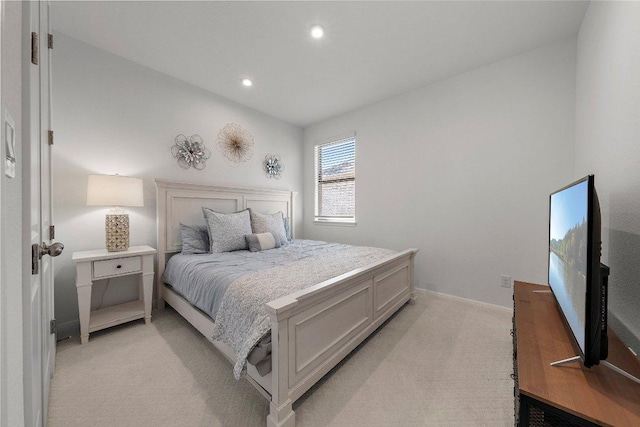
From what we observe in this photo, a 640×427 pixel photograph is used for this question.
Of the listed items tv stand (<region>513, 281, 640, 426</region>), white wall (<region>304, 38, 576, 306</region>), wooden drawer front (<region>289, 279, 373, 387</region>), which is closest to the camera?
tv stand (<region>513, 281, 640, 426</region>)

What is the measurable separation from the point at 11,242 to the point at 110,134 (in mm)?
2421

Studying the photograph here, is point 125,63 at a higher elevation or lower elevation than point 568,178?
higher

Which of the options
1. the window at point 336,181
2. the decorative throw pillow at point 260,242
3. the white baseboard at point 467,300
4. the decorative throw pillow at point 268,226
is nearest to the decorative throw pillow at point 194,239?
the decorative throw pillow at point 260,242

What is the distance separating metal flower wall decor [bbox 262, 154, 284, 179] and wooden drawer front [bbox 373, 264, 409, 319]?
7.91ft

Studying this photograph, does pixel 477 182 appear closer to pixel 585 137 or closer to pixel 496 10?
pixel 585 137

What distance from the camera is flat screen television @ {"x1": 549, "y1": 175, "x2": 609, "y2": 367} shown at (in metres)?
0.79

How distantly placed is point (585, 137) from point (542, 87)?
2.45 feet

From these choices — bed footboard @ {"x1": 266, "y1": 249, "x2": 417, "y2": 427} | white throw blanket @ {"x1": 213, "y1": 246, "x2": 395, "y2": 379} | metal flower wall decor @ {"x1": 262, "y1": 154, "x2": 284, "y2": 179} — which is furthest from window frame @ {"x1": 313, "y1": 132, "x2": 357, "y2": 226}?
white throw blanket @ {"x1": 213, "y1": 246, "x2": 395, "y2": 379}

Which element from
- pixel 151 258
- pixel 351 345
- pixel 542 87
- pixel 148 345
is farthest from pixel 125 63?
pixel 542 87

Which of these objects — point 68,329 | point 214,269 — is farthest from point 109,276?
point 214,269

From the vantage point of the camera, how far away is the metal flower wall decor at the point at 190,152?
2.84 metres

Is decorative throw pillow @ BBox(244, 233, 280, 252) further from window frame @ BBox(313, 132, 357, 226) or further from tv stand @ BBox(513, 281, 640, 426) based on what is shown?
tv stand @ BBox(513, 281, 640, 426)

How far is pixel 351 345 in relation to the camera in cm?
173

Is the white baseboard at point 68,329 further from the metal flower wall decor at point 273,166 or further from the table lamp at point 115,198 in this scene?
the metal flower wall decor at point 273,166
